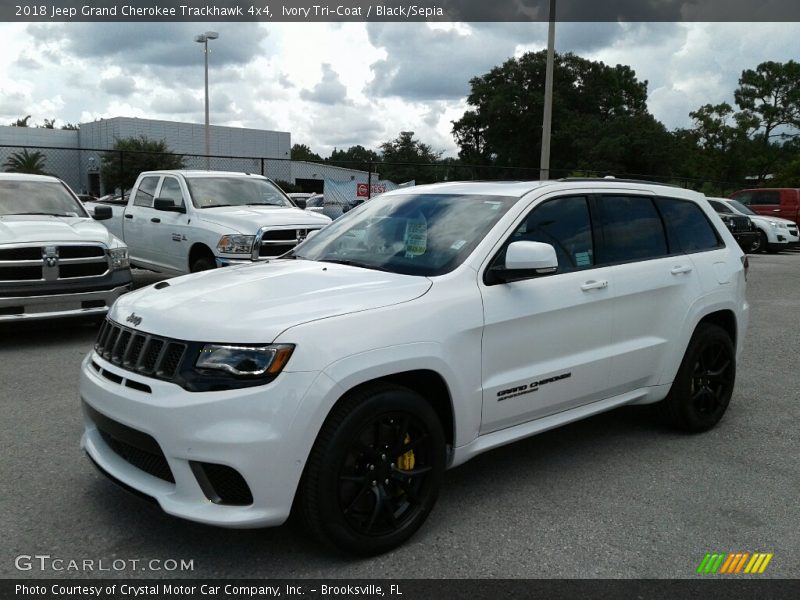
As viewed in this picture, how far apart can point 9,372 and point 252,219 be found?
12.4ft

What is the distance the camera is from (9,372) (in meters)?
6.38

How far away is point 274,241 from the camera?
364 inches

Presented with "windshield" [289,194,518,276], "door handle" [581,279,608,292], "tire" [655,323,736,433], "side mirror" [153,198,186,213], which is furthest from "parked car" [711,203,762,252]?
"windshield" [289,194,518,276]

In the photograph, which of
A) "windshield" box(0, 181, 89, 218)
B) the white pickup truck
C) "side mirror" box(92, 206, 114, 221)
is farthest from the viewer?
the white pickup truck

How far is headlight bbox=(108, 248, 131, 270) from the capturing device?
26.0 feet

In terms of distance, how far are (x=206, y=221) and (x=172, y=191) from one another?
4.21 ft

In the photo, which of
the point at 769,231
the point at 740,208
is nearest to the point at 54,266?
the point at 740,208

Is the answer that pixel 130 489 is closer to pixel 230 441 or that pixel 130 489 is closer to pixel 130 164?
pixel 230 441

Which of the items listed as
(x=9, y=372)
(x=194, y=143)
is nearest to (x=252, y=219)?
(x=9, y=372)

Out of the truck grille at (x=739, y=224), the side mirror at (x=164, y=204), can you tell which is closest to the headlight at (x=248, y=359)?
the side mirror at (x=164, y=204)

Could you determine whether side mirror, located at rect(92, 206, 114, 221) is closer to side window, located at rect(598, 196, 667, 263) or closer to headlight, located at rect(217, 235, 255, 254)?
headlight, located at rect(217, 235, 255, 254)

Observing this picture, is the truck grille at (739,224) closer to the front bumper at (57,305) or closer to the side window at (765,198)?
the side window at (765,198)

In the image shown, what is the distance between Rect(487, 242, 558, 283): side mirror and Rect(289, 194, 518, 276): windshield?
25 cm

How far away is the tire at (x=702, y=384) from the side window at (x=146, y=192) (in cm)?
845
